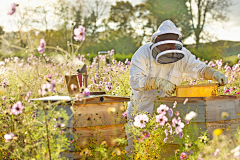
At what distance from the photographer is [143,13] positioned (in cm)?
2573

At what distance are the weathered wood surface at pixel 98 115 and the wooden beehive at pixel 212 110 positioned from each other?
587mm

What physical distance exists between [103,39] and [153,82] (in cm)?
2119

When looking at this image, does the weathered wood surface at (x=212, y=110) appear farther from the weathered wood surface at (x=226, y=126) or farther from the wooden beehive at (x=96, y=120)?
the wooden beehive at (x=96, y=120)

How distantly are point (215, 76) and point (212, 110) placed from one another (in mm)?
860

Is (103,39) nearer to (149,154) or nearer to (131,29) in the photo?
(131,29)

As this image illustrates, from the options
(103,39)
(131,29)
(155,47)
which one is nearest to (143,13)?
(131,29)

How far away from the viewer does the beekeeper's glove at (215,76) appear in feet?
11.3

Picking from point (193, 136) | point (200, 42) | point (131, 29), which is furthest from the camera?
point (131, 29)

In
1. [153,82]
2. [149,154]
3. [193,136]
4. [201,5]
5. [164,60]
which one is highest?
[201,5]

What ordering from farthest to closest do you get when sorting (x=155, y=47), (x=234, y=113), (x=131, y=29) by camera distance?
(x=131, y=29)
(x=155, y=47)
(x=234, y=113)

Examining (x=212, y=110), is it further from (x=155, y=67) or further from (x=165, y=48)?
(x=155, y=67)

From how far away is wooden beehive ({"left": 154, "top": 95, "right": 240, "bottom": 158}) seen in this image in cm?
287

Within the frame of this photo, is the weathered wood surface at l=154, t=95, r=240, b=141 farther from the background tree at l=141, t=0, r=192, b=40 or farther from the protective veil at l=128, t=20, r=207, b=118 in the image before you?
the background tree at l=141, t=0, r=192, b=40

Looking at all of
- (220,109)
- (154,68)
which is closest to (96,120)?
(154,68)
